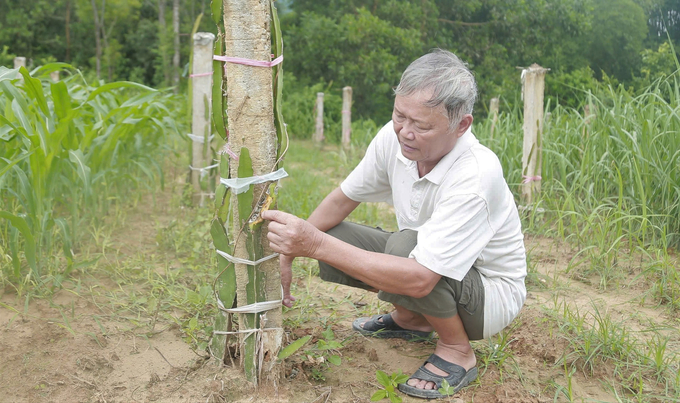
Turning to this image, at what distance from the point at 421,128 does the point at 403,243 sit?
1.24ft

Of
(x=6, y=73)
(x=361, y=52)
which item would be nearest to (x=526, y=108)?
(x=6, y=73)

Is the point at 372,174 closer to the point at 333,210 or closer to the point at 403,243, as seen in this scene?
the point at 333,210

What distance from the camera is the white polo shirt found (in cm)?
172

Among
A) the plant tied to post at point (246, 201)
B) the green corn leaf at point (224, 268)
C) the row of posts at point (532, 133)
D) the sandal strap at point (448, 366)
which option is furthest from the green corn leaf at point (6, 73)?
the row of posts at point (532, 133)

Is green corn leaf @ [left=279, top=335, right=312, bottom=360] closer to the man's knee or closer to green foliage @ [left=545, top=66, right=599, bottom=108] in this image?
the man's knee

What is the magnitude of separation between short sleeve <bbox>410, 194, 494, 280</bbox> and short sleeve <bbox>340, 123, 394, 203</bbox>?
396mm

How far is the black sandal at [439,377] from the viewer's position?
1.89 metres

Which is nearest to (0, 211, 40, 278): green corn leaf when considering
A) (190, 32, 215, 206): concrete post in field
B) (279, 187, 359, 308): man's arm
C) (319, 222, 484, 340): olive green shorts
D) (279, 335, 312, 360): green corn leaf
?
(279, 187, 359, 308): man's arm

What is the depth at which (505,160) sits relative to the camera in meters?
4.20

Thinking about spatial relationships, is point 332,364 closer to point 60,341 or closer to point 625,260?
point 60,341

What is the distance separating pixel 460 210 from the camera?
1.72m

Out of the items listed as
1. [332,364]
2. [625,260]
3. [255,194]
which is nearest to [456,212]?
[255,194]

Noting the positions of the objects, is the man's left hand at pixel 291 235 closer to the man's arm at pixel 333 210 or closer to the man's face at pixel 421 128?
the man's face at pixel 421 128

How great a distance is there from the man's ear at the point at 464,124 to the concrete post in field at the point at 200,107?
7.56ft
